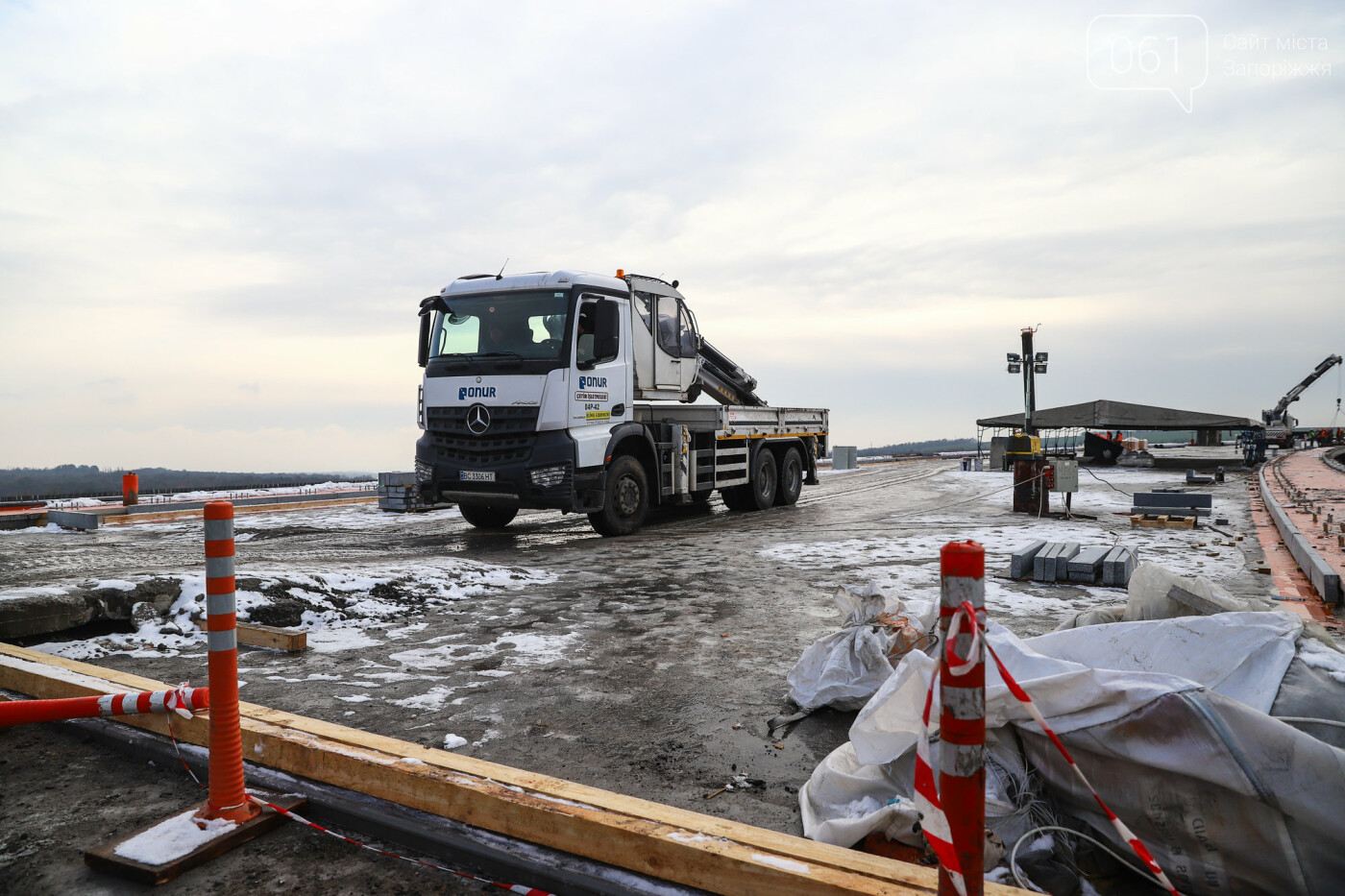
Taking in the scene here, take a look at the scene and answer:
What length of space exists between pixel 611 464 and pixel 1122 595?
20.8 feet

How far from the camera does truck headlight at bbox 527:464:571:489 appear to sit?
32.9 ft

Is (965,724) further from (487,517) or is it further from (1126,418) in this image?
(1126,418)

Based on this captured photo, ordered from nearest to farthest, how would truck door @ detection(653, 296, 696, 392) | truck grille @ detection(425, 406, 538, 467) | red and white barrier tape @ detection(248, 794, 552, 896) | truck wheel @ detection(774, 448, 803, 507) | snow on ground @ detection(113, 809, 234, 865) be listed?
1. red and white barrier tape @ detection(248, 794, 552, 896)
2. snow on ground @ detection(113, 809, 234, 865)
3. truck grille @ detection(425, 406, 538, 467)
4. truck door @ detection(653, 296, 696, 392)
5. truck wheel @ detection(774, 448, 803, 507)

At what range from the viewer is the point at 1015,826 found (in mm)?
2713

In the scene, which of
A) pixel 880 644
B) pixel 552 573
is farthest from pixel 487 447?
pixel 880 644

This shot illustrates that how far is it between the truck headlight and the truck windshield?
1.39m

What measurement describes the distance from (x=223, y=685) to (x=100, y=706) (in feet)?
2.32

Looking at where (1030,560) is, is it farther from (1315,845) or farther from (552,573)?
(1315,845)

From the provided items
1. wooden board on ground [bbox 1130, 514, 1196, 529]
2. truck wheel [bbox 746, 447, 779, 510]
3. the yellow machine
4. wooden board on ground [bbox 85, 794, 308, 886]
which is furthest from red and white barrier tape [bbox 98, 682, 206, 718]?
the yellow machine

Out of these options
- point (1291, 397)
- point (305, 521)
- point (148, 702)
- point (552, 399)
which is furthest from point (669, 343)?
point (1291, 397)

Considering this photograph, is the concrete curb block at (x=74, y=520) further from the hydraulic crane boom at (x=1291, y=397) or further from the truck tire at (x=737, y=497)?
the hydraulic crane boom at (x=1291, y=397)

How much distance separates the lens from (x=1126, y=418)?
34.6 m

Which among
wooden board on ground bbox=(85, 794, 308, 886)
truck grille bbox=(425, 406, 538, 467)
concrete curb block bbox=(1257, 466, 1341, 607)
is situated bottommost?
wooden board on ground bbox=(85, 794, 308, 886)

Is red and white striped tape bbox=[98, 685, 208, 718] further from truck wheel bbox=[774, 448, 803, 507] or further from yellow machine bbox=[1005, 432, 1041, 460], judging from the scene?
yellow machine bbox=[1005, 432, 1041, 460]
